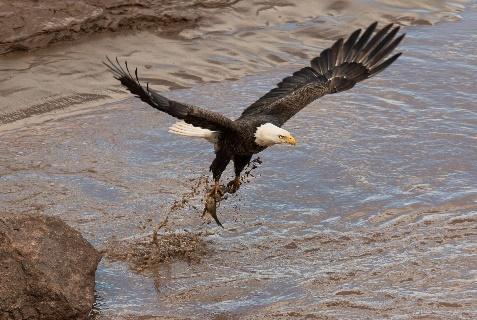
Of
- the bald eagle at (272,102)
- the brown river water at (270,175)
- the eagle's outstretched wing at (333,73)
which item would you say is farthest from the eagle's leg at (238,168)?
the eagle's outstretched wing at (333,73)

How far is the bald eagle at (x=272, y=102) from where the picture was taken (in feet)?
18.7

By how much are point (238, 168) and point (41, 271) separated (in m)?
2.01

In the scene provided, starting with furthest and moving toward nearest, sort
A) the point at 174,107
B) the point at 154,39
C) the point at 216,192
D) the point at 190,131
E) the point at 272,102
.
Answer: the point at 154,39 → the point at 272,102 → the point at 216,192 → the point at 190,131 → the point at 174,107

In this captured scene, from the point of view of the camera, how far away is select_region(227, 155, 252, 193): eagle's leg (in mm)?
6590

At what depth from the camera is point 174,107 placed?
5605mm

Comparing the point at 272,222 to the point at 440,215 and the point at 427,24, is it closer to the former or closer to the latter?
the point at 440,215

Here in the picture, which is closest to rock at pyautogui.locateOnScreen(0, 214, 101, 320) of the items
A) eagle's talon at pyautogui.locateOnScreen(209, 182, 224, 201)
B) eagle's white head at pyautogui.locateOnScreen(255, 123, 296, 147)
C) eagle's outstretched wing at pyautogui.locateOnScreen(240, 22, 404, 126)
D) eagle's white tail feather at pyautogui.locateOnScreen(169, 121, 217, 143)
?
eagle's white tail feather at pyautogui.locateOnScreen(169, 121, 217, 143)

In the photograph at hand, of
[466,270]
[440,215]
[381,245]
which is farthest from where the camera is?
[440,215]

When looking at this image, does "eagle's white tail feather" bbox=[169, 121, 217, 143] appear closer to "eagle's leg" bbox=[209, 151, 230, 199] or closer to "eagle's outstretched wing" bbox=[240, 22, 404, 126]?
"eagle's leg" bbox=[209, 151, 230, 199]

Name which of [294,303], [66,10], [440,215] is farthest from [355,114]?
[294,303]

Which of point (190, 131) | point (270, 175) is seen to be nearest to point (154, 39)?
point (270, 175)

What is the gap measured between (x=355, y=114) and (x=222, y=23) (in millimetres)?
2146

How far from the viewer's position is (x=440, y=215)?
675 cm

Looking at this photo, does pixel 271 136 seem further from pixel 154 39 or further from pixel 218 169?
pixel 154 39
